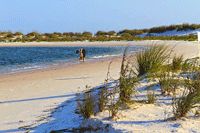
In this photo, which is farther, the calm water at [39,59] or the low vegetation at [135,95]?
the calm water at [39,59]

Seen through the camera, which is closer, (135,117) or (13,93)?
(135,117)

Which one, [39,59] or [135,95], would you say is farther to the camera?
[39,59]

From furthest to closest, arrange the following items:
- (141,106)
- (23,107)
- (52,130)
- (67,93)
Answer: (67,93), (23,107), (141,106), (52,130)

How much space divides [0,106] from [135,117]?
314cm

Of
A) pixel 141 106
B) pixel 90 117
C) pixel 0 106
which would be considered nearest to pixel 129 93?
pixel 141 106

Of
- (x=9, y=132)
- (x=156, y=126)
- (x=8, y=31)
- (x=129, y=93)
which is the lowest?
(x=9, y=132)

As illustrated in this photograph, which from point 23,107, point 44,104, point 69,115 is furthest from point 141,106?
point 23,107

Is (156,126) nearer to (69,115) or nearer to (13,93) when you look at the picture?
(69,115)

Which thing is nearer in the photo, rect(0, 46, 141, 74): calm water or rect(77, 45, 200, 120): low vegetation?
rect(77, 45, 200, 120): low vegetation

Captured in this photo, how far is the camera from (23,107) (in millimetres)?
4465

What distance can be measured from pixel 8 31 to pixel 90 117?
4912cm

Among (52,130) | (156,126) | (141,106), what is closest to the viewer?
(156,126)

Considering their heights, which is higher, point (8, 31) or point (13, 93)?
point (8, 31)

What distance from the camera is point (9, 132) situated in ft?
10.8
